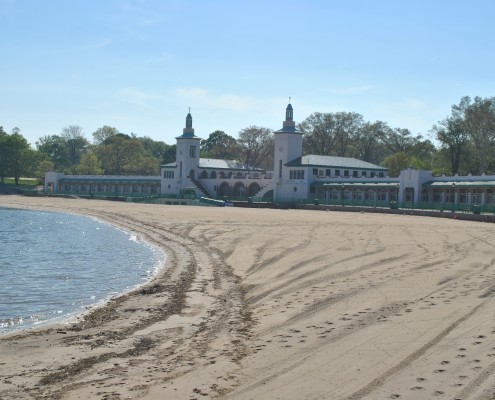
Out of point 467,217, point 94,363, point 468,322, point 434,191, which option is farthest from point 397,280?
point 434,191

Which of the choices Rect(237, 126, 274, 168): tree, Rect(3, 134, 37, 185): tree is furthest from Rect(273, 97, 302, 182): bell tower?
Rect(3, 134, 37, 185): tree

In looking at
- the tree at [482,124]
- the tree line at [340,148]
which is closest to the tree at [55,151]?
the tree line at [340,148]

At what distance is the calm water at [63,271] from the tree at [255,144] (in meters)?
91.4

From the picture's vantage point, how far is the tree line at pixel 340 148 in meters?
89.8

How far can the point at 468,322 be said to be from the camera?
12508 millimetres

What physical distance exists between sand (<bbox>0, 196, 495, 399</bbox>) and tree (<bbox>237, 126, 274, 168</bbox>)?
10986 centimetres

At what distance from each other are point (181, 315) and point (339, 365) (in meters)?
6.18

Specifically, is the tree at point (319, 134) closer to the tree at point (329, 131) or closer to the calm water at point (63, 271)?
the tree at point (329, 131)

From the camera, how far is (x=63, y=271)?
24.5 metres

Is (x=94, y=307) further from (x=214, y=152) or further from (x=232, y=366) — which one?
(x=214, y=152)

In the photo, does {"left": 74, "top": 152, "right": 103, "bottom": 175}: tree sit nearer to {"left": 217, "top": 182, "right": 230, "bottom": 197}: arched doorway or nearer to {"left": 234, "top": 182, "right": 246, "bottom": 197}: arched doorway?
{"left": 217, "top": 182, "right": 230, "bottom": 197}: arched doorway

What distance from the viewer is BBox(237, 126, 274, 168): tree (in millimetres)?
133750

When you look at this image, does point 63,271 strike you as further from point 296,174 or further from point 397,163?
point 397,163

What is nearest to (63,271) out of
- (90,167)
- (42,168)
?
(90,167)
